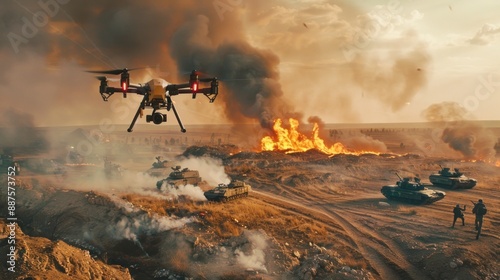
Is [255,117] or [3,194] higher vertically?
[255,117]

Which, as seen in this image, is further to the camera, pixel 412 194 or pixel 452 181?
pixel 452 181

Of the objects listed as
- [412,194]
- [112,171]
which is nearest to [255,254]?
[412,194]

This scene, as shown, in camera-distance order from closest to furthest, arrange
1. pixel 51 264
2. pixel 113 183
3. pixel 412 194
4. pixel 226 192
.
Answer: pixel 51 264
pixel 226 192
pixel 412 194
pixel 113 183

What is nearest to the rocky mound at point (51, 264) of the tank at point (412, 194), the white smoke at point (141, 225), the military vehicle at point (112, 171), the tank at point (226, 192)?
the white smoke at point (141, 225)

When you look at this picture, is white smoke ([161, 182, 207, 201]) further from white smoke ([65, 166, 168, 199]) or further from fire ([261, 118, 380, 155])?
fire ([261, 118, 380, 155])

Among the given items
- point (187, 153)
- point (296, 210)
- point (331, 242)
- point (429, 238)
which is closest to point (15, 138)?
point (187, 153)

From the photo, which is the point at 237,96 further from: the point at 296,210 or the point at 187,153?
the point at 296,210

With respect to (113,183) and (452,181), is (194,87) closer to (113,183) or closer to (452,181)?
(113,183)
